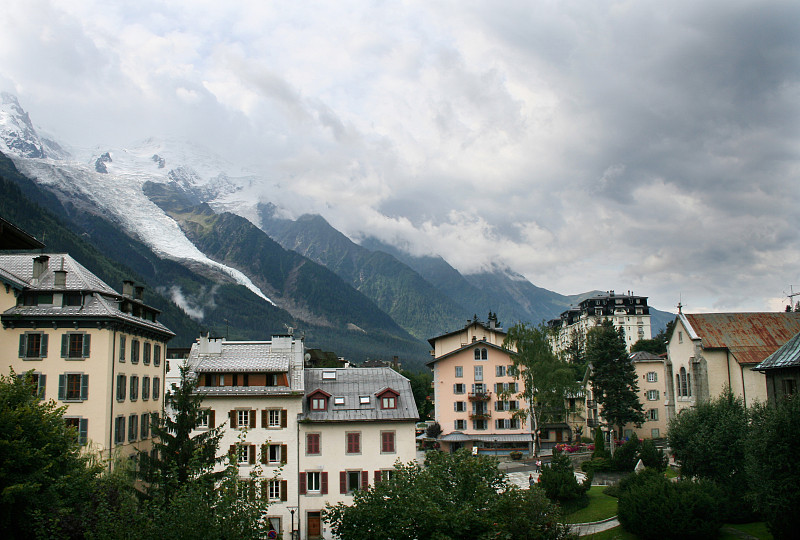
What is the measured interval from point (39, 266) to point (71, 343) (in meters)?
6.92

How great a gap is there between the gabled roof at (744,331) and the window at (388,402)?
29.3 m

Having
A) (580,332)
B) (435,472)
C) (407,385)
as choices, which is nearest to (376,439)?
(407,385)

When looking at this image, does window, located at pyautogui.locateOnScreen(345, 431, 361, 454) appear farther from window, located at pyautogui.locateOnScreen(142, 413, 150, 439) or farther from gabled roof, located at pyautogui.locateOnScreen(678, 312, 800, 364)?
gabled roof, located at pyautogui.locateOnScreen(678, 312, 800, 364)

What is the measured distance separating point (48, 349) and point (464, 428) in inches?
2223

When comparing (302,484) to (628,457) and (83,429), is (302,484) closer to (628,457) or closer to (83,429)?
(83,429)

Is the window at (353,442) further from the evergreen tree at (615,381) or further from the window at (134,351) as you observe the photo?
the evergreen tree at (615,381)

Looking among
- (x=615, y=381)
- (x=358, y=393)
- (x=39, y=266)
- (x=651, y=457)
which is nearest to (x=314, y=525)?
(x=358, y=393)

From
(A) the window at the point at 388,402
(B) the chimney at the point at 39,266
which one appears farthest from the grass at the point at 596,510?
(B) the chimney at the point at 39,266

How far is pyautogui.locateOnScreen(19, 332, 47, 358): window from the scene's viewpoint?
44281 mm

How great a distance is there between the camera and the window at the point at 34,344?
145 feet

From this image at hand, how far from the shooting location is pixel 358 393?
2194 inches

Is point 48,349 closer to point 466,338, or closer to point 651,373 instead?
point 466,338

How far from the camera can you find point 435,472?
29.2m

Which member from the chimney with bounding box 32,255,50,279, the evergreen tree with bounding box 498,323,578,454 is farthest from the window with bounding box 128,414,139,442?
the evergreen tree with bounding box 498,323,578,454
